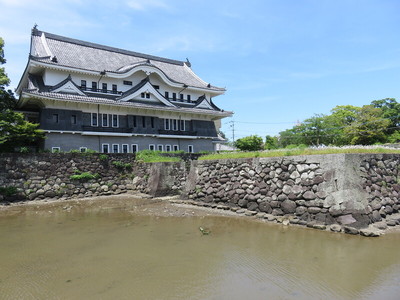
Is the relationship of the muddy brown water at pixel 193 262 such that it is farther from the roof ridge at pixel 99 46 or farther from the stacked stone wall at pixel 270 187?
the roof ridge at pixel 99 46

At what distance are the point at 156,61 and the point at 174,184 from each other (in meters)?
23.3

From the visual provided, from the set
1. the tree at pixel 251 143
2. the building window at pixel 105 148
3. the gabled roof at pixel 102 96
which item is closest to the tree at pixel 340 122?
the tree at pixel 251 143

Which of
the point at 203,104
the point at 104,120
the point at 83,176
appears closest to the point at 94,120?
the point at 104,120

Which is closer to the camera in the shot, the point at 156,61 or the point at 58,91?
the point at 58,91

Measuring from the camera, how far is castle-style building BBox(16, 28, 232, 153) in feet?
81.0

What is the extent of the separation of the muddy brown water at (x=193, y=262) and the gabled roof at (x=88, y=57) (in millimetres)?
20643

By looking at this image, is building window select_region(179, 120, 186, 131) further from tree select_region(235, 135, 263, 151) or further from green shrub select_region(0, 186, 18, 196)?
green shrub select_region(0, 186, 18, 196)

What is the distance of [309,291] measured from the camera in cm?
557

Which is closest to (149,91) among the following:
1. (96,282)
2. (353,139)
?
(96,282)

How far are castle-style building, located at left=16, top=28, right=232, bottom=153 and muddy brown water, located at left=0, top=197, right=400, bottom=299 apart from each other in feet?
49.6

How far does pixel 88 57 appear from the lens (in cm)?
3081

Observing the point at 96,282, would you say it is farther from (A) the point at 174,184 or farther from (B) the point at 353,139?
(B) the point at 353,139

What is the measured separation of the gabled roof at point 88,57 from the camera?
1095 inches

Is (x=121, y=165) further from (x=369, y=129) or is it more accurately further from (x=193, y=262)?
(x=369, y=129)
